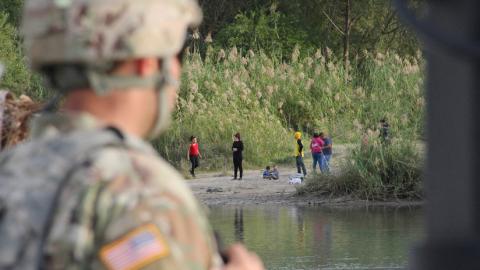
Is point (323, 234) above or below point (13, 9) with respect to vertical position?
below

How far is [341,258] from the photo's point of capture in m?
18.3

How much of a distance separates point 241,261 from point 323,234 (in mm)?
19264

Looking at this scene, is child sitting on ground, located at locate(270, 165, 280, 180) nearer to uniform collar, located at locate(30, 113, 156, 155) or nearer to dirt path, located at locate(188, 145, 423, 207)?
dirt path, located at locate(188, 145, 423, 207)

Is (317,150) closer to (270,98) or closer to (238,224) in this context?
(270,98)

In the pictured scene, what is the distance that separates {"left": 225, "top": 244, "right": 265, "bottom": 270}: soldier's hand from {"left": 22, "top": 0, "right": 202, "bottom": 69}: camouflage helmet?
0.36 m

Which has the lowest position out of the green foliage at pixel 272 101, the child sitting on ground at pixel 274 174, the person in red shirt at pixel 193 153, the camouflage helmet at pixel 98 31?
the child sitting on ground at pixel 274 174

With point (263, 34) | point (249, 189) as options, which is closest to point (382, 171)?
point (249, 189)

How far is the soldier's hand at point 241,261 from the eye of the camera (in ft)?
8.27

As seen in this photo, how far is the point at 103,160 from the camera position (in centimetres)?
237

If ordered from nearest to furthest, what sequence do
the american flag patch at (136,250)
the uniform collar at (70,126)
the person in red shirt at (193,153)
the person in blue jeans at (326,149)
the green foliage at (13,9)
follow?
the american flag patch at (136,250) → the uniform collar at (70,126) → the person in blue jeans at (326,149) → the person in red shirt at (193,153) → the green foliage at (13,9)

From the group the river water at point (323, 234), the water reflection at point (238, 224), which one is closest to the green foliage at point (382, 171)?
the river water at point (323, 234)

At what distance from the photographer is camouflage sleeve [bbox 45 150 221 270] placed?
2311 millimetres

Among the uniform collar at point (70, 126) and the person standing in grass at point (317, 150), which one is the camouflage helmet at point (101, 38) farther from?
the person standing in grass at point (317, 150)

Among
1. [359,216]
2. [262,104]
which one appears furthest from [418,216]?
[262,104]
